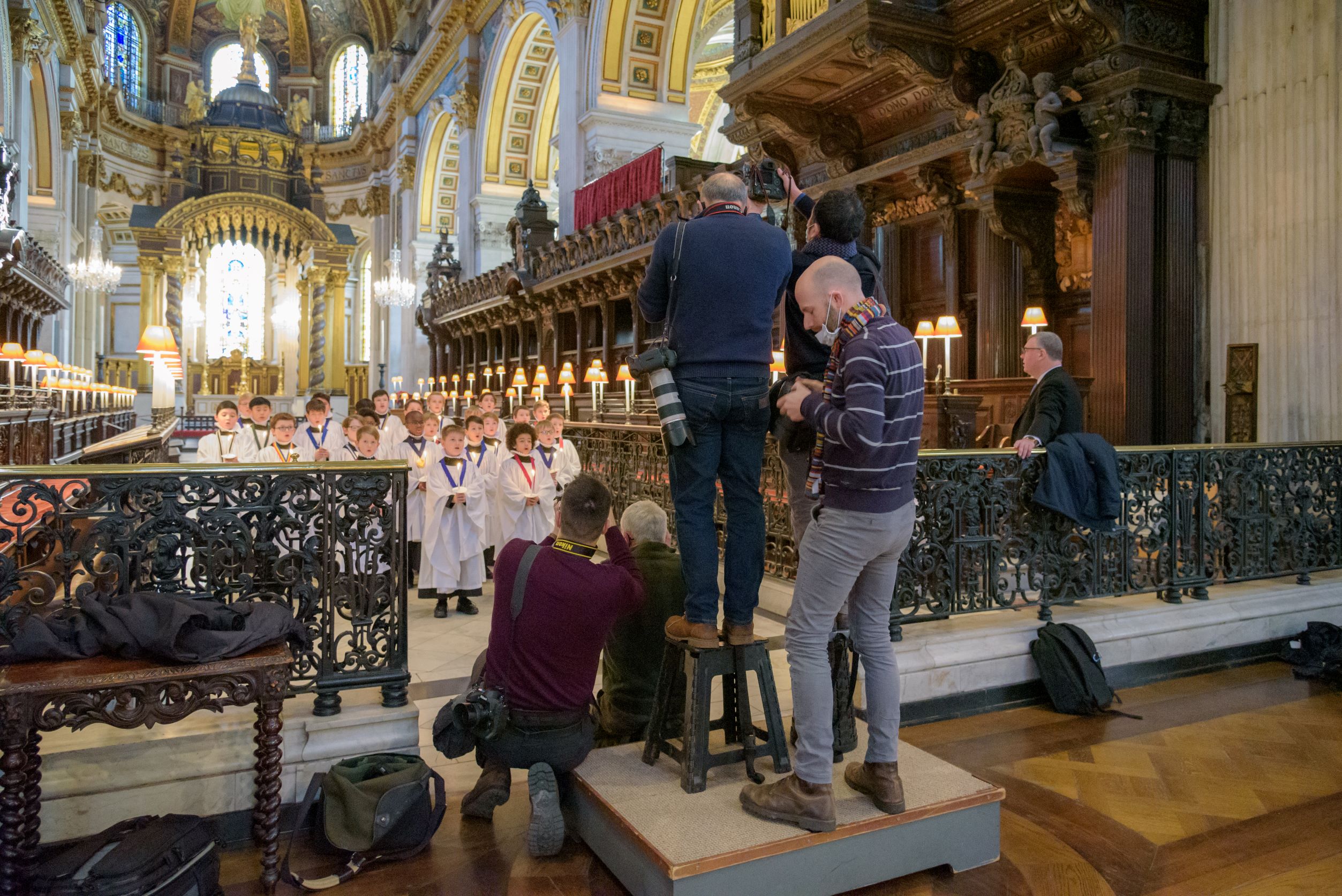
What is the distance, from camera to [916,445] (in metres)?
2.63

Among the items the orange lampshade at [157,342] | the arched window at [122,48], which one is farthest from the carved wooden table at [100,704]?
the arched window at [122,48]

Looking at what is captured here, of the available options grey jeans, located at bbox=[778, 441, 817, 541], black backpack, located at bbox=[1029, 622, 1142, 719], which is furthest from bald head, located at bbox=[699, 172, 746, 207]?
black backpack, located at bbox=[1029, 622, 1142, 719]

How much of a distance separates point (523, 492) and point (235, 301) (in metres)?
28.3

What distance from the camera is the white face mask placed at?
2635 millimetres

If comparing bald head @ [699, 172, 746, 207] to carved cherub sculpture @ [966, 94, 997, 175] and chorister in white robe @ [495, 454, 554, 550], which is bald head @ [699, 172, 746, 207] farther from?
carved cherub sculpture @ [966, 94, 997, 175]

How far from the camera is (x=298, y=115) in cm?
3309

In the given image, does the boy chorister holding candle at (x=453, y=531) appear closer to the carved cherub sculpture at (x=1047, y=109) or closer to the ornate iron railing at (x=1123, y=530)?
the ornate iron railing at (x=1123, y=530)

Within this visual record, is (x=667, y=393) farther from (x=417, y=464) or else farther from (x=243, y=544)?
A: (x=417, y=464)

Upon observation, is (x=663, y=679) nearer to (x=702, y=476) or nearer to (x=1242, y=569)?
(x=702, y=476)

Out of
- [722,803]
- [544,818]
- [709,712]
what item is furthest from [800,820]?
[544,818]

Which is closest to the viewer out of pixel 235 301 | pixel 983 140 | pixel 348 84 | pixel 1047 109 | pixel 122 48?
pixel 1047 109

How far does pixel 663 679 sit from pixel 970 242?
7.16 meters

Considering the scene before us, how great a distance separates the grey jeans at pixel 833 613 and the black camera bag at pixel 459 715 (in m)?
0.92

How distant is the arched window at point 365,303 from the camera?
34.7m
